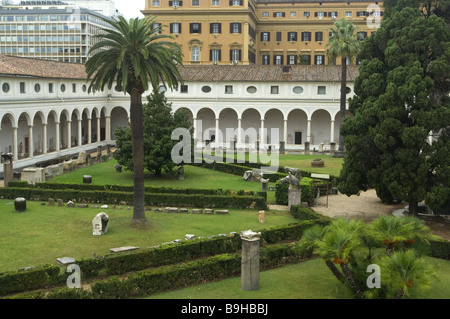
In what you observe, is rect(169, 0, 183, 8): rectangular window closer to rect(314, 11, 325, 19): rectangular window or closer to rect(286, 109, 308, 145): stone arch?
rect(314, 11, 325, 19): rectangular window

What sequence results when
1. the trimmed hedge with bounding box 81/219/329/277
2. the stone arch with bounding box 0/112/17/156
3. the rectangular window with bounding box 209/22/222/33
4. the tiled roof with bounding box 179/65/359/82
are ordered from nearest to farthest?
the trimmed hedge with bounding box 81/219/329/277, the stone arch with bounding box 0/112/17/156, the tiled roof with bounding box 179/65/359/82, the rectangular window with bounding box 209/22/222/33

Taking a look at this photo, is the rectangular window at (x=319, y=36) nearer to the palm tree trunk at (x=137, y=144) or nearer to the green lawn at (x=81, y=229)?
the green lawn at (x=81, y=229)

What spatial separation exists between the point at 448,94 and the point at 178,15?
5490cm

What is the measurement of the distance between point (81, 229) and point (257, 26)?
223ft

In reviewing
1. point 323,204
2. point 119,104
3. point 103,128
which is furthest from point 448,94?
point 103,128

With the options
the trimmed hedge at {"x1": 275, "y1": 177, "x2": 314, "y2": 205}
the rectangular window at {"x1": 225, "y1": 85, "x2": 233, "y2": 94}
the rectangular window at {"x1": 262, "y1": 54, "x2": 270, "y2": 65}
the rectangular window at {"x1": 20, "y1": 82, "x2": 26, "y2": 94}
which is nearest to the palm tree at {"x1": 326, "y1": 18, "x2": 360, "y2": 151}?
the rectangular window at {"x1": 225, "y1": 85, "x2": 233, "y2": 94}

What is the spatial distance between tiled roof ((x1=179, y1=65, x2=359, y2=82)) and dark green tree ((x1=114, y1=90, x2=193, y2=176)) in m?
21.7

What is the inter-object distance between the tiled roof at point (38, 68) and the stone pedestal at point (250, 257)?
3141 cm

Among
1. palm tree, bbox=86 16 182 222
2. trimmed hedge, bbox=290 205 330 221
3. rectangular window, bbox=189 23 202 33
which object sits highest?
rectangular window, bbox=189 23 202 33

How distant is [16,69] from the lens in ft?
152

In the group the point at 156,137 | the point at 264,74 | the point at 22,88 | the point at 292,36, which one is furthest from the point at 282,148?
the point at 292,36

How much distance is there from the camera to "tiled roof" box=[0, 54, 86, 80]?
4572 cm

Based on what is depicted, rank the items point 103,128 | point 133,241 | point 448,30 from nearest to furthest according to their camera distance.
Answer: point 133,241 < point 448,30 < point 103,128

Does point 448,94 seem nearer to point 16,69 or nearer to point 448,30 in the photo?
point 448,30
